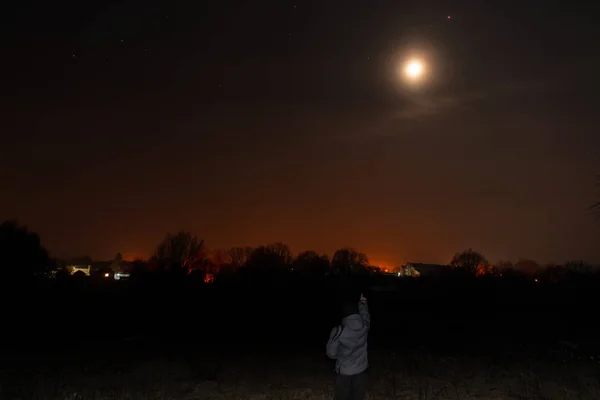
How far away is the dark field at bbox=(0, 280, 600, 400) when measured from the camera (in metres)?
13.6

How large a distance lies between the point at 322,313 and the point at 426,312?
10.6m

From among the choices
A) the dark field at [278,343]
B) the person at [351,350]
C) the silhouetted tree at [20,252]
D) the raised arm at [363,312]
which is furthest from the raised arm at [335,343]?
the silhouetted tree at [20,252]

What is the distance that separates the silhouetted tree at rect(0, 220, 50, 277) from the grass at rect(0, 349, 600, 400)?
26.1m

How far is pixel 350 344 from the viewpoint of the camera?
25.3 feet

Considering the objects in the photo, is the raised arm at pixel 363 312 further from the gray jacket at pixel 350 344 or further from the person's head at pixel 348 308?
the person's head at pixel 348 308

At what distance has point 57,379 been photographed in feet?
47.1

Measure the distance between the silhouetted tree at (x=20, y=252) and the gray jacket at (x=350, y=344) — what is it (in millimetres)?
38069

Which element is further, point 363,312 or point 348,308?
point 363,312

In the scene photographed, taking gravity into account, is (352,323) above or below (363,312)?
below

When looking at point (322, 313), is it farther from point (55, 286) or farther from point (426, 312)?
point (55, 286)

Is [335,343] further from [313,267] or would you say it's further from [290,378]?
[313,267]

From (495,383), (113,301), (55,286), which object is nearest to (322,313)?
(113,301)

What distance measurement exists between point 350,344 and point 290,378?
312 inches

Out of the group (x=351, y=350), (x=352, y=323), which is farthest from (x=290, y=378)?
(x=352, y=323)
